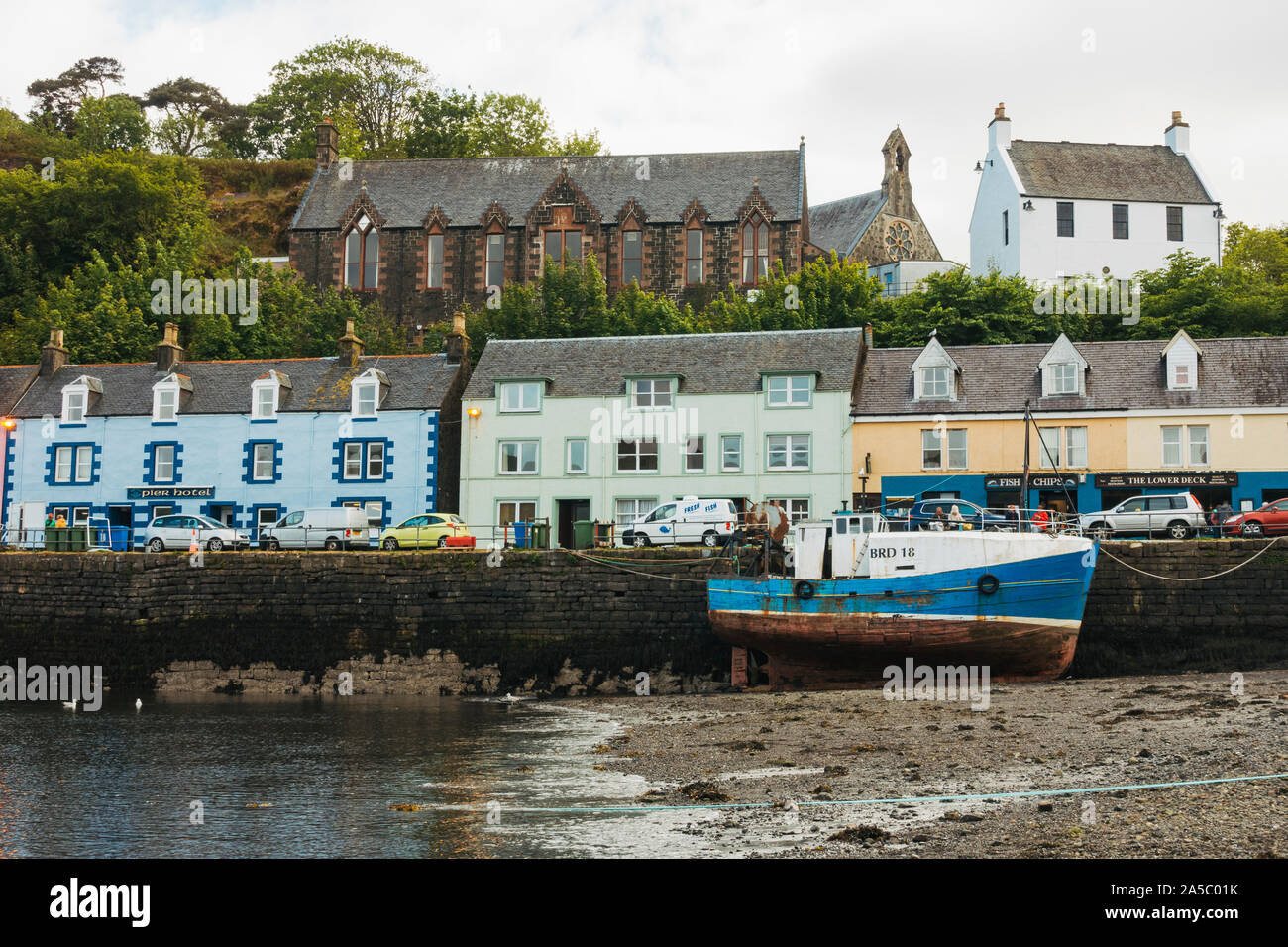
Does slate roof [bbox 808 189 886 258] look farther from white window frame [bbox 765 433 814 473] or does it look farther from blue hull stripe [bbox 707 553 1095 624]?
blue hull stripe [bbox 707 553 1095 624]

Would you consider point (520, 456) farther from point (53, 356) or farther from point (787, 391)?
point (53, 356)

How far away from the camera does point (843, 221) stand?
81.1 meters

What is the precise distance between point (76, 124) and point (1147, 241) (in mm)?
78936

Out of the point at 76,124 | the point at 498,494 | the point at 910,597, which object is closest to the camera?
the point at 910,597

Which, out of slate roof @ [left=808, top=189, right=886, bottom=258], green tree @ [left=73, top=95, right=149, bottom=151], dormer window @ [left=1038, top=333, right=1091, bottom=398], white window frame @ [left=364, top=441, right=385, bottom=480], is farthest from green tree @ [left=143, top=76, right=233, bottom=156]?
dormer window @ [left=1038, top=333, right=1091, bottom=398]

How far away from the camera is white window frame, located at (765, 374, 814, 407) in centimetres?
4250

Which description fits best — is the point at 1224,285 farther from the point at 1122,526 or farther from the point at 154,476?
the point at 154,476

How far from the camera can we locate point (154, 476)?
44.9 metres

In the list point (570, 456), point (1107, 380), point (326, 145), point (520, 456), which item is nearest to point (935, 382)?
point (1107, 380)

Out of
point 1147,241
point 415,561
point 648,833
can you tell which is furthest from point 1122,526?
point 1147,241

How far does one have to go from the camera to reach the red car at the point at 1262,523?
30.9m

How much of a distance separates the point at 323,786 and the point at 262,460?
92.1 feet

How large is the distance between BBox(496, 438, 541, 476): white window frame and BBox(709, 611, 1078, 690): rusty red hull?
16.0m

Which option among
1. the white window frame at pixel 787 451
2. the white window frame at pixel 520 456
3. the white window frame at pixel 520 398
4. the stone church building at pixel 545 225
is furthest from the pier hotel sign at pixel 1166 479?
the stone church building at pixel 545 225
